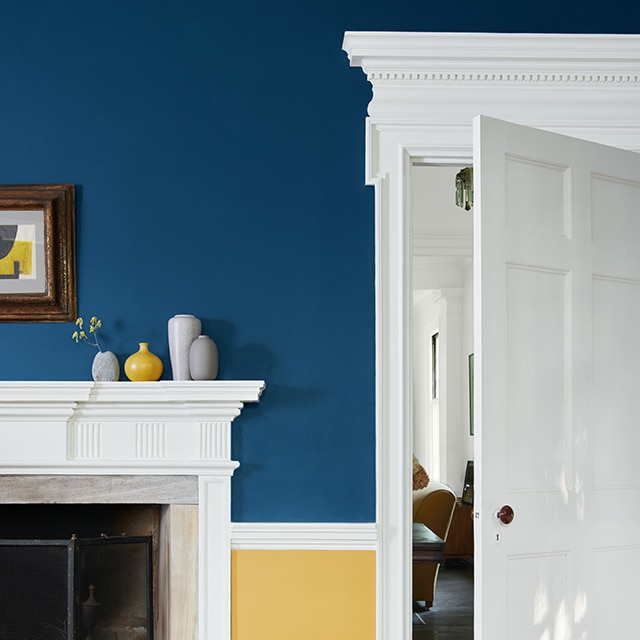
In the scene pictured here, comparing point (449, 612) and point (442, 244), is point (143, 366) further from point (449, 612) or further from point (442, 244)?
point (442, 244)

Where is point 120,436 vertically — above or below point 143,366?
below

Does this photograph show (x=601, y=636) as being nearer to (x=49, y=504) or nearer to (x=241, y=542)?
(x=241, y=542)

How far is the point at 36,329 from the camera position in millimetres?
3266

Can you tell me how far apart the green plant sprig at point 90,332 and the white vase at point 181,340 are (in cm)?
27

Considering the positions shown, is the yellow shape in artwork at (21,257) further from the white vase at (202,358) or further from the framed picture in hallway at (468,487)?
the framed picture in hallway at (468,487)

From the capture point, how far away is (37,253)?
3.27m

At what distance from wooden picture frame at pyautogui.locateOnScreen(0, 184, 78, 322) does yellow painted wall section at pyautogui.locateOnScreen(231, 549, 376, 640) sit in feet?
3.53

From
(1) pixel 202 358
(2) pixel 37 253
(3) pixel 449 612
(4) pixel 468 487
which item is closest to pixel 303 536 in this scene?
(1) pixel 202 358

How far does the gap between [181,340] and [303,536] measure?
2.59 ft

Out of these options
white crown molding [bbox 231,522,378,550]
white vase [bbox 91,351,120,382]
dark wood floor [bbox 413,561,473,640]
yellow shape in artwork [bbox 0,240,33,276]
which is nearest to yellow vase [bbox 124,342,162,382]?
white vase [bbox 91,351,120,382]

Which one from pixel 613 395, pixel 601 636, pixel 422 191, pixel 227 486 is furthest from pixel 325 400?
pixel 422 191

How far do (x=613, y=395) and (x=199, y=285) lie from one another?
1435 millimetres

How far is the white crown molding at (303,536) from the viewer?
3225 mm

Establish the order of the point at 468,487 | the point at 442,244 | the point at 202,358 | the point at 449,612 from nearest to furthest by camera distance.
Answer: the point at 202,358
the point at 449,612
the point at 442,244
the point at 468,487
